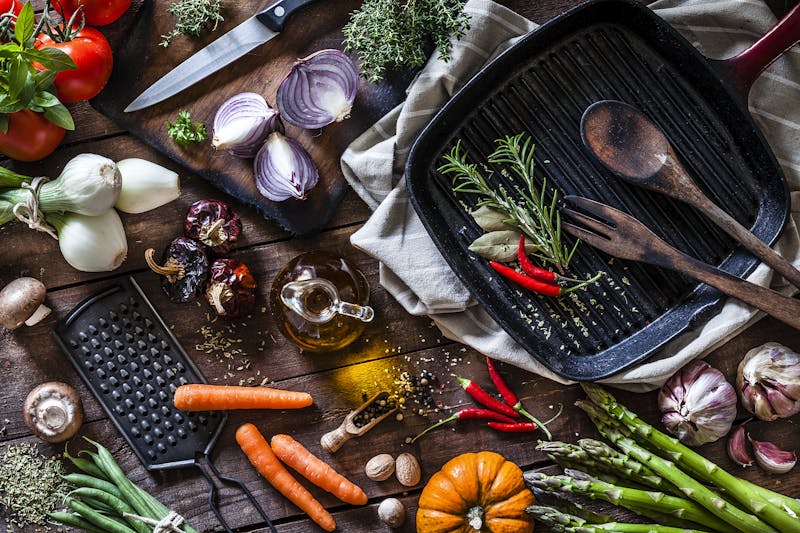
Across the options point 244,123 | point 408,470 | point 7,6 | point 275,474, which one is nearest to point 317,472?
point 275,474

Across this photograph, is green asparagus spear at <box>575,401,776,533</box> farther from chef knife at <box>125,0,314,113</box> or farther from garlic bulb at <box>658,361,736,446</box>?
chef knife at <box>125,0,314,113</box>

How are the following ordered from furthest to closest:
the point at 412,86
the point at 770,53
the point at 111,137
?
1. the point at 111,137
2. the point at 412,86
3. the point at 770,53

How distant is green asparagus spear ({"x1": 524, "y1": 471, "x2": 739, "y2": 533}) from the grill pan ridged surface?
3.56 ft

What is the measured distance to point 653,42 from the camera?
208 cm

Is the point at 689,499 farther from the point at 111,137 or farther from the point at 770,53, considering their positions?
the point at 111,137

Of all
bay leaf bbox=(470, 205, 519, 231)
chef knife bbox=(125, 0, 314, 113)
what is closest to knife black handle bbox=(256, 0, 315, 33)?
chef knife bbox=(125, 0, 314, 113)

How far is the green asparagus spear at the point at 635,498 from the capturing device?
206 cm

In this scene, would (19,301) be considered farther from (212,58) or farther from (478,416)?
(478,416)

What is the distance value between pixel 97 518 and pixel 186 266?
80 cm

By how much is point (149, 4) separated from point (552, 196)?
1.33m

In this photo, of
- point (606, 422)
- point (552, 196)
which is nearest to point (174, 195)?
point (552, 196)

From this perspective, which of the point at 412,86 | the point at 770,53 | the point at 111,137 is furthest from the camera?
the point at 111,137

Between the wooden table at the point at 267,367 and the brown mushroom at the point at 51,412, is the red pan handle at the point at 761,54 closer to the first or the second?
the wooden table at the point at 267,367

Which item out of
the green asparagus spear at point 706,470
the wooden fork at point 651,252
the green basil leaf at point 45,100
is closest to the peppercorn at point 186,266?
the green basil leaf at point 45,100
